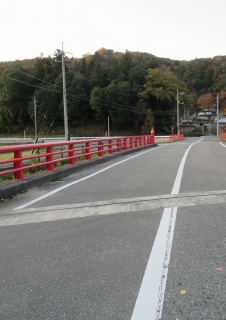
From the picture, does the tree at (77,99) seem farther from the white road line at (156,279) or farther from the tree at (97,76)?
the white road line at (156,279)

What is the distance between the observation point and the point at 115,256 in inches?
142

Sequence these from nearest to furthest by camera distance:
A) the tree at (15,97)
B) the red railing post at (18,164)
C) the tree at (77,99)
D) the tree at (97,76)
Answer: the red railing post at (18,164) < the tree at (77,99) < the tree at (15,97) < the tree at (97,76)

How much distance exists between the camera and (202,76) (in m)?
142

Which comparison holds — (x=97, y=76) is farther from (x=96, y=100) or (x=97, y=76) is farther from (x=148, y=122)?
(x=148, y=122)

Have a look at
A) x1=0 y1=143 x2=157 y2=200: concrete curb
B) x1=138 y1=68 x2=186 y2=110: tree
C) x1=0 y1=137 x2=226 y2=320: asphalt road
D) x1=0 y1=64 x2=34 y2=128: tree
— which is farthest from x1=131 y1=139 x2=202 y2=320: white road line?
x1=0 y1=64 x2=34 y2=128: tree

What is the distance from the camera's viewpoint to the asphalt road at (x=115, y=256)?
8.56 ft

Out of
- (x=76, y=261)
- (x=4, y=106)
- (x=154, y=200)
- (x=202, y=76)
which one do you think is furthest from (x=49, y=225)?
(x=202, y=76)

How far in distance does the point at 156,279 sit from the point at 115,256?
0.70 m

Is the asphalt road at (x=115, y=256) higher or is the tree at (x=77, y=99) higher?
the tree at (x=77, y=99)

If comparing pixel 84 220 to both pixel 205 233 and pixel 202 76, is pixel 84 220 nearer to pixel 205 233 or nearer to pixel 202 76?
pixel 205 233

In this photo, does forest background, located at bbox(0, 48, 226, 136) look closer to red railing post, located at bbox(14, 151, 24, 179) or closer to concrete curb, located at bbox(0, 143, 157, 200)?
concrete curb, located at bbox(0, 143, 157, 200)

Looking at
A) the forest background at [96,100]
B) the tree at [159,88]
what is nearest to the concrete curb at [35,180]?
the forest background at [96,100]

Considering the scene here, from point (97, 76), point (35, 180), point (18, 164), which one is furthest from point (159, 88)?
point (18, 164)

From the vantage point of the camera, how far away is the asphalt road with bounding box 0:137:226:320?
261cm
